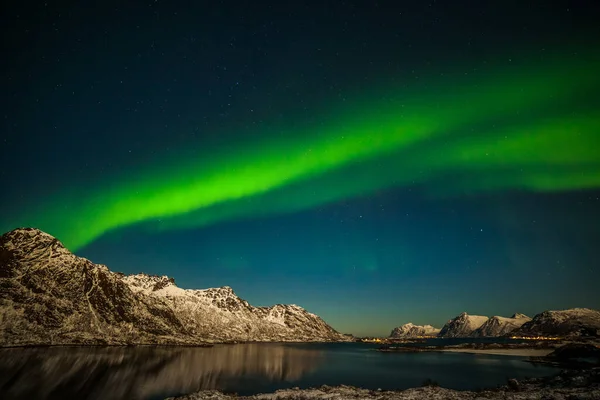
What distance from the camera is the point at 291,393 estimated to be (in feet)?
158

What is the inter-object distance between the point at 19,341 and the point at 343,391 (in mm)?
152729

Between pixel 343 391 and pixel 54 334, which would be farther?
pixel 54 334

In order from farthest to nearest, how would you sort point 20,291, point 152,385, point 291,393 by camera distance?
1. point 20,291
2. point 152,385
3. point 291,393

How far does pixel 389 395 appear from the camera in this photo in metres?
45.1

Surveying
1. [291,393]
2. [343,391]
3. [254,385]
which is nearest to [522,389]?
[343,391]

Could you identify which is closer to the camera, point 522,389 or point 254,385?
point 522,389

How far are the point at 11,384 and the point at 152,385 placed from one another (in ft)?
66.7

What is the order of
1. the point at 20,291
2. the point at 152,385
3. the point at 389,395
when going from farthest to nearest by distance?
the point at 20,291
the point at 152,385
the point at 389,395

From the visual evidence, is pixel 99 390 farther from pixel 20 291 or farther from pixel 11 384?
pixel 20 291

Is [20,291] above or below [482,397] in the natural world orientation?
above

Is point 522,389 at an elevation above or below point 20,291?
below

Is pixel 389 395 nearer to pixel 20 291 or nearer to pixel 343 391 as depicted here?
pixel 343 391

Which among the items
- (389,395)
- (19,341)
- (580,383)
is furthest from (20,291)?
(580,383)

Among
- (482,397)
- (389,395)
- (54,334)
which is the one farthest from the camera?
(54,334)
